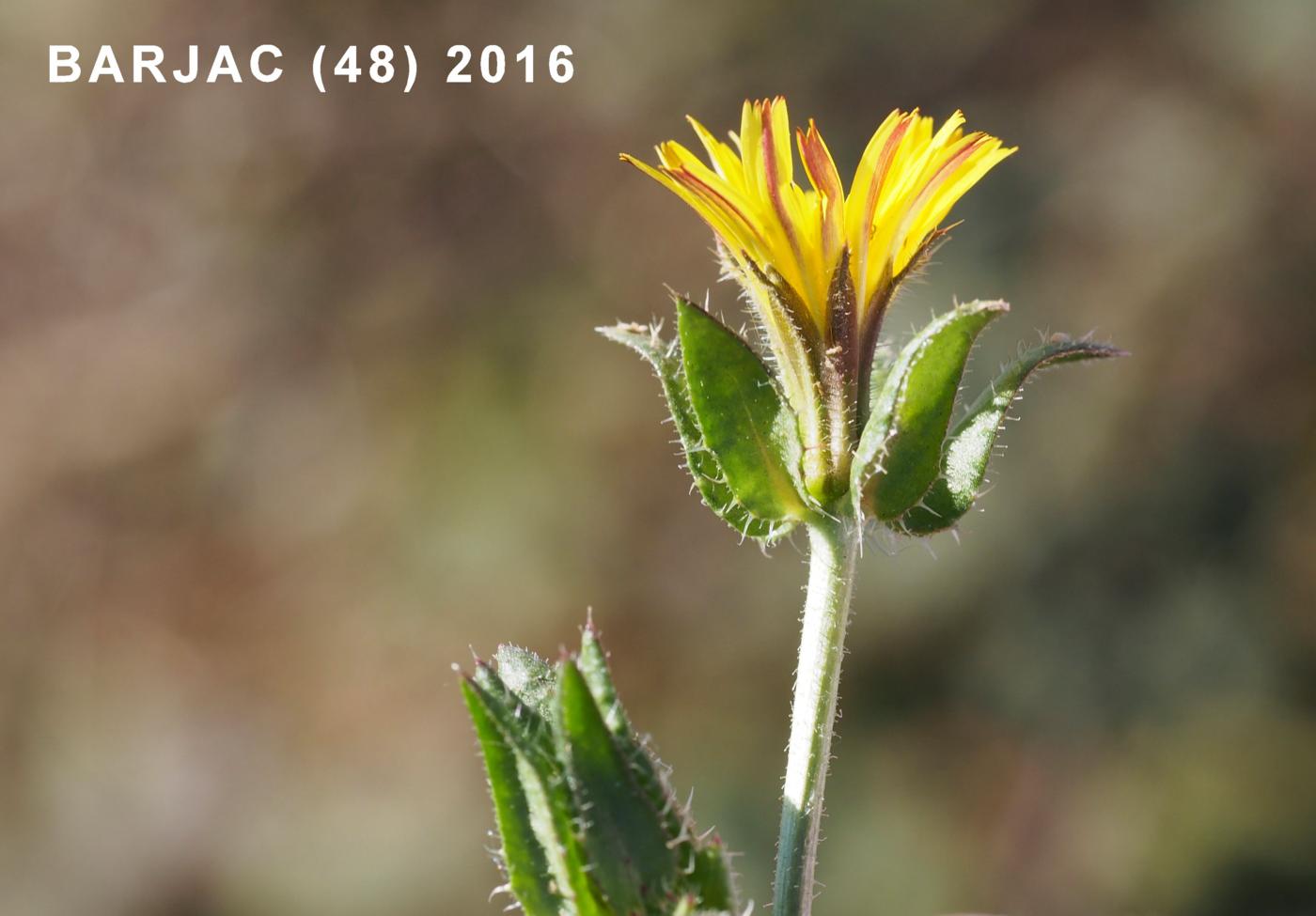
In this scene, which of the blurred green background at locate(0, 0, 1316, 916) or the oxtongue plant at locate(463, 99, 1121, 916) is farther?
the blurred green background at locate(0, 0, 1316, 916)

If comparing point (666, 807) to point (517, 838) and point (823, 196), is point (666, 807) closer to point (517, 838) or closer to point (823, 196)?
point (517, 838)

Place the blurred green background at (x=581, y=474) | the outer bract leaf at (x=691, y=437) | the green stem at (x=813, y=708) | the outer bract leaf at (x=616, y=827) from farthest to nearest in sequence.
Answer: the blurred green background at (x=581, y=474), the outer bract leaf at (x=691, y=437), the green stem at (x=813, y=708), the outer bract leaf at (x=616, y=827)

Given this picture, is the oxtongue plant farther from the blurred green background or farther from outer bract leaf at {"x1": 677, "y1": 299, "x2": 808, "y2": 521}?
the blurred green background

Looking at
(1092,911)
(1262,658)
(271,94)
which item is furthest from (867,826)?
(271,94)

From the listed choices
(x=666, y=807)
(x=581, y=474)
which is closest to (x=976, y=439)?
(x=666, y=807)

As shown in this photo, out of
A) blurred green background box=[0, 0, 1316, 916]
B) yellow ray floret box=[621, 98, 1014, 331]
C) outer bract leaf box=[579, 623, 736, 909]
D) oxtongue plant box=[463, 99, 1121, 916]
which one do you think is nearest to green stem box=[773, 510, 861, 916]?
oxtongue plant box=[463, 99, 1121, 916]

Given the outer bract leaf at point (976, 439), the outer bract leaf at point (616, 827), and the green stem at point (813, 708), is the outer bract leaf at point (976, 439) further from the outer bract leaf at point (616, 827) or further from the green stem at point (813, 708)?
the outer bract leaf at point (616, 827)

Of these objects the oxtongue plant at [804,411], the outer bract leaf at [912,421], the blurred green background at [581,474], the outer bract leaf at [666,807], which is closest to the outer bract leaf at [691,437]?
the oxtongue plant at [804,411]
